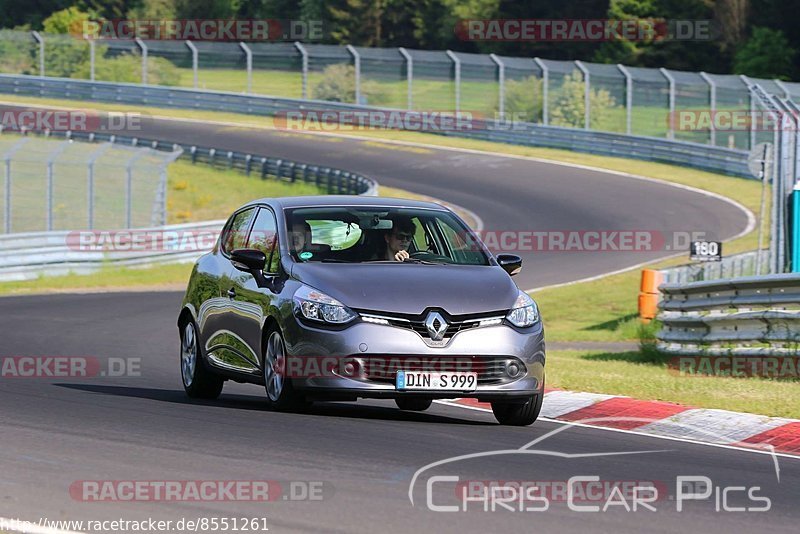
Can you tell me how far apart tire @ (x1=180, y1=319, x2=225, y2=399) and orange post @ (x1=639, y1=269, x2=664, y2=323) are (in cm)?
1255

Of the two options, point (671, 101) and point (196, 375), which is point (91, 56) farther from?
point (196, 375)

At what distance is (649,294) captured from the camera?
23.6 meters

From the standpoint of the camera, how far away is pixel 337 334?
9.79m

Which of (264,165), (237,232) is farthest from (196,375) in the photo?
(264,165)

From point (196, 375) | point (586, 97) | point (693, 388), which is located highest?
point (196, 375)

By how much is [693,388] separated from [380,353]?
4068mm

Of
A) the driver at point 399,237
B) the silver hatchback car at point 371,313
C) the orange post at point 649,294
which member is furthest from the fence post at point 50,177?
the driver at point 399,237

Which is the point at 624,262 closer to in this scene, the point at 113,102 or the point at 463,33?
the point at 113,102

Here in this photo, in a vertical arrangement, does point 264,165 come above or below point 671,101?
below

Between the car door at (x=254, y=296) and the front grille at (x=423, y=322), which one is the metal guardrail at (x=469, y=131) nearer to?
the car door at (x=254, y=296)

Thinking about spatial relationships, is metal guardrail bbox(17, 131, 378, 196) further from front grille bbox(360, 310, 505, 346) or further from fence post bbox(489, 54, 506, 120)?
front grille bbox(360, 310, 505, 346)

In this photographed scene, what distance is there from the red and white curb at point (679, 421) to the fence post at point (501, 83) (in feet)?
140

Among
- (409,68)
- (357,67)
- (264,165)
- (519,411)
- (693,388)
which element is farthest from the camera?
(357,67)

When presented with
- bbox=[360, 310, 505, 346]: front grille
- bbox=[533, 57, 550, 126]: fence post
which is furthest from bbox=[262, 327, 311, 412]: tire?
bbox=[533, 57, 550, 126]: fence post
